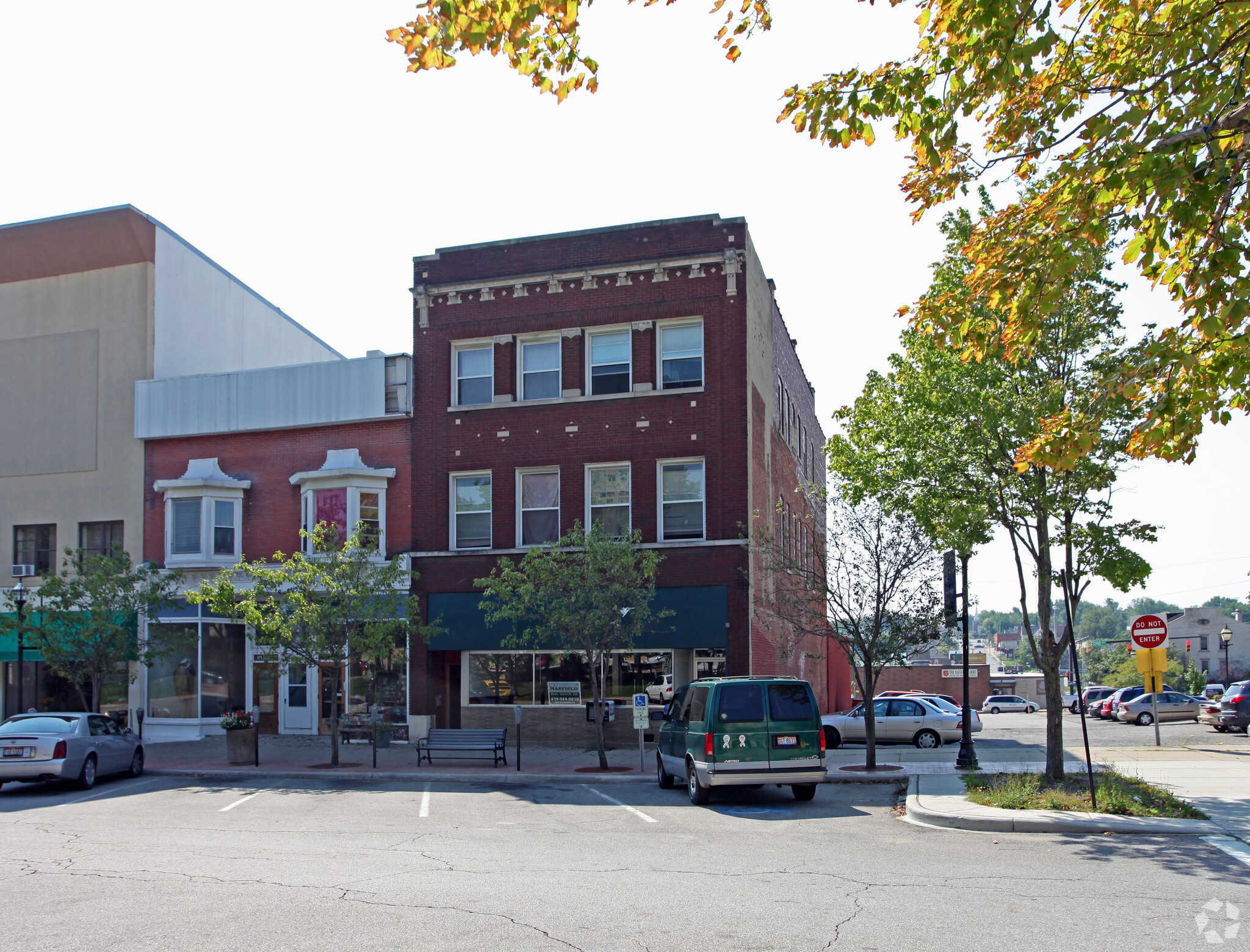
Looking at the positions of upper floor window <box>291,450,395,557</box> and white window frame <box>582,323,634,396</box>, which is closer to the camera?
white window frame <box>582,323,634,396</box>

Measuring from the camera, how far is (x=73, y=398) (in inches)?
1243

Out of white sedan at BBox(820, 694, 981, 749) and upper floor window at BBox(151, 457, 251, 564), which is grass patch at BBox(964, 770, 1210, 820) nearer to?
white sedan at BBox(820, 694, 981, 749)

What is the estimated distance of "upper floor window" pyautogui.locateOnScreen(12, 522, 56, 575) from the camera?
103 ft

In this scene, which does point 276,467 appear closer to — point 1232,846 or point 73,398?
point 73,398

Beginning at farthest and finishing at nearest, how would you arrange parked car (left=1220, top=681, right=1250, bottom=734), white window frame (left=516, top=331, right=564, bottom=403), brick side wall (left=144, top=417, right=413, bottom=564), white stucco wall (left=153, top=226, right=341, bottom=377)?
parked car (left=1220, top=681, right=1250, bottom=734) → white stucco wall (left=153, top=226, right=341, bottom=377) → brick side wall (left=144, top=417, right=413, bottom=564) → white window frame (left=516, top=331, right=564, bottom=403)

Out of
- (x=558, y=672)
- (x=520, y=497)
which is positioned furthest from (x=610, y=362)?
(x=558, y=672)

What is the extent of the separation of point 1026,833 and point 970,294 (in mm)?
6618

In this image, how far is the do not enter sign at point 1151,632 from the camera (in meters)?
21.6

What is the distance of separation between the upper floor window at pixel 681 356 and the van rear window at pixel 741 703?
11762 mm


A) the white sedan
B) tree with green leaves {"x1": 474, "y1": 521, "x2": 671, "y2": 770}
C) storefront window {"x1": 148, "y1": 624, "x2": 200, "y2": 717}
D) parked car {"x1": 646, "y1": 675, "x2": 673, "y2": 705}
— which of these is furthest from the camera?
storefront window {"x1": 148, "y1": 624, "x2": 200, "y2": 717}

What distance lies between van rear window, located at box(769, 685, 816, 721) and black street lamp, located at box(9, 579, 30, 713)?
1937 centimetres

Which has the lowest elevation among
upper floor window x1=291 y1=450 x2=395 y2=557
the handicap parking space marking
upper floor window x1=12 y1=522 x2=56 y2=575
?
the handicap parking space marking

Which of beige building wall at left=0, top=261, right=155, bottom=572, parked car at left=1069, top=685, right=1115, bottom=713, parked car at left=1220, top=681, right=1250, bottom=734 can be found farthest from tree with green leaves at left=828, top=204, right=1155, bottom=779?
parked car at left=1069, top=685, right=1115, bottom=713

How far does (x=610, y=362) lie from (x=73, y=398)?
644 inches
